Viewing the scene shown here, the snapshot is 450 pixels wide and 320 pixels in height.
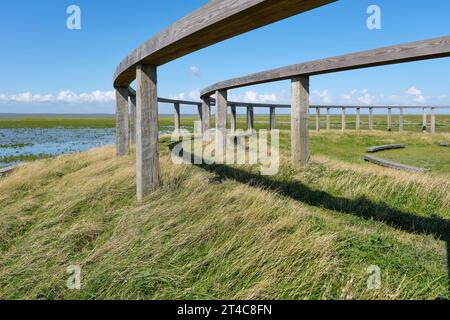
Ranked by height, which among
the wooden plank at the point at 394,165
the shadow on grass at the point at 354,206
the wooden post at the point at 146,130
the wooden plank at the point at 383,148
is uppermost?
the wooden post at the point at 146,130

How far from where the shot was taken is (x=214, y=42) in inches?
145

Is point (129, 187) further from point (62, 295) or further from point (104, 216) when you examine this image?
point (62, 295)

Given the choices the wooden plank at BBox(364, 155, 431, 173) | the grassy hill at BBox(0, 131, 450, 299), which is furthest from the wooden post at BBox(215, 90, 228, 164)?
the wooden plank at BBox(364, 155, 431, 173)

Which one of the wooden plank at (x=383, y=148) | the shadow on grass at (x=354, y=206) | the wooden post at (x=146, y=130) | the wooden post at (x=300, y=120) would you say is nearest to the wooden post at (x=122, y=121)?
the shadow on grass at (x=354, y=206)

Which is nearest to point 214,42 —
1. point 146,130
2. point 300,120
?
point 146,130

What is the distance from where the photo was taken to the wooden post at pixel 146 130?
486cm

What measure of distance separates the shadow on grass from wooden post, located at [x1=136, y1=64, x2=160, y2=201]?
1.31m

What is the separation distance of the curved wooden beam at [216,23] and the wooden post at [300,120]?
355 centimetres

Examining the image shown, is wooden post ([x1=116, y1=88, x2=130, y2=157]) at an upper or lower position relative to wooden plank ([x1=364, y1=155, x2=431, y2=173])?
upper

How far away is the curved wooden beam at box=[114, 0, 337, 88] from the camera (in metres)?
2.51

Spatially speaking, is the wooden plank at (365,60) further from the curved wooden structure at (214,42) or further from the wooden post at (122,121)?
the wooden post at (122,121)

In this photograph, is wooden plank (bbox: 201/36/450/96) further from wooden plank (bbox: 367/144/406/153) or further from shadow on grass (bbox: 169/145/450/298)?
wooden plank (bbox: 367/144/406/153)

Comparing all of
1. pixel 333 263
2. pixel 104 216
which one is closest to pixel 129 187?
pixel 104 216

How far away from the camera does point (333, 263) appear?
9.26ft
